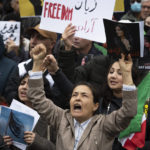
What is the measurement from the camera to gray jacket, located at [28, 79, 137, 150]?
165 inches

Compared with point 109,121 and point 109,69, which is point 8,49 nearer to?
point 109,69

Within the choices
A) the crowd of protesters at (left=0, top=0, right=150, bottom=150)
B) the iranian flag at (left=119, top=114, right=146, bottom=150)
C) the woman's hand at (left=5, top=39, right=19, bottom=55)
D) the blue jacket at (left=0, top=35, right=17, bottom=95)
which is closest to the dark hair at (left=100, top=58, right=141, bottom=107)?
the crowd of protesters at (left=0, top=0, right=150, bottom=150)

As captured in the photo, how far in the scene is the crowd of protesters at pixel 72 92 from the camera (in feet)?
14.1

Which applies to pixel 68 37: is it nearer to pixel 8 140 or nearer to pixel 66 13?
pixel 66 13

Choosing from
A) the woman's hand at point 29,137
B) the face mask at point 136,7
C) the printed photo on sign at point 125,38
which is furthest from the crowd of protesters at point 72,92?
the face mask at point 136,7

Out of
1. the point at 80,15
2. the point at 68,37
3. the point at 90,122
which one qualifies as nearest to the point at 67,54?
the point at 68,37

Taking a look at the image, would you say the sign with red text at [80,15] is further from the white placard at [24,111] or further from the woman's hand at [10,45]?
the woman's hand at [10,45]

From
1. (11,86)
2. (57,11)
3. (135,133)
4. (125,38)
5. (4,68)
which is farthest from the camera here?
(4,68)

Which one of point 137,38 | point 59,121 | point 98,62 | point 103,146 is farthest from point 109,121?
point 98,62

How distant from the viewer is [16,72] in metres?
5.80

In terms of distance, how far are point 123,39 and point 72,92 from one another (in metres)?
0.73

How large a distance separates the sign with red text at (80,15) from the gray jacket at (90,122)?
1094 millimetres

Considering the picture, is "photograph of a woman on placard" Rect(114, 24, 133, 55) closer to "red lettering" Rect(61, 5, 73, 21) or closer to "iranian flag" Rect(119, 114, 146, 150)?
"iranian flag" Rect(119, 114, 146, 150)

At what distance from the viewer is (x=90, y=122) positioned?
4.43 metres
